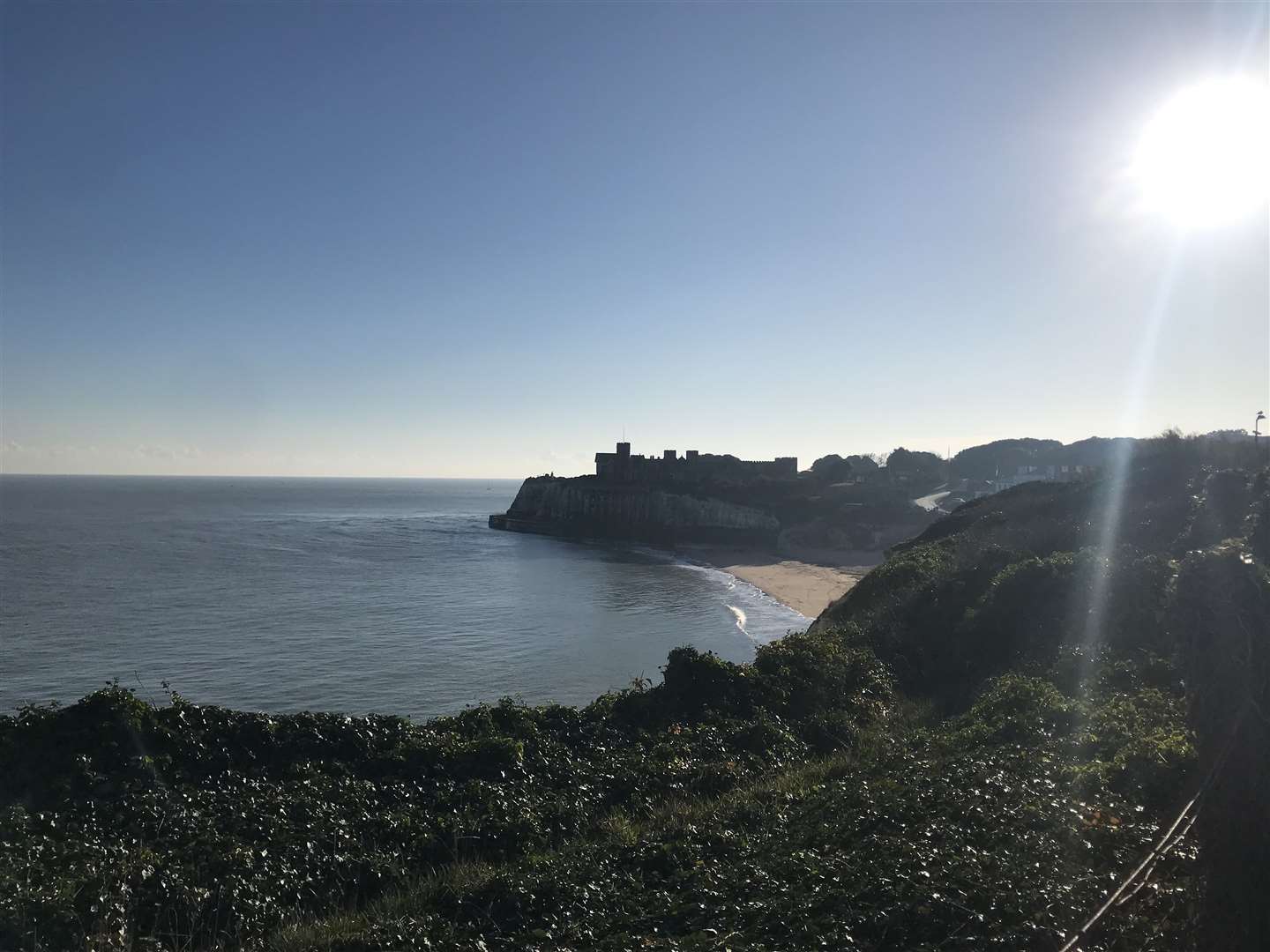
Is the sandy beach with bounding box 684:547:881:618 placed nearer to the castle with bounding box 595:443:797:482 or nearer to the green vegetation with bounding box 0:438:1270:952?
the castle with bounding box 595:443:797:482

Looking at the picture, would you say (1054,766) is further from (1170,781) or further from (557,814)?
(557,814)

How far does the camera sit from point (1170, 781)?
8531 mm

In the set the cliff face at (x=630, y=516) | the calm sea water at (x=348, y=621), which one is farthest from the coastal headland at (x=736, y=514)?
the calm sea water at (x=348, y=621)

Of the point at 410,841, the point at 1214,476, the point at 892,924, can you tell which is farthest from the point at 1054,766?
the point at 1214,476

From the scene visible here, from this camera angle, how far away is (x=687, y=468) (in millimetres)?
90500

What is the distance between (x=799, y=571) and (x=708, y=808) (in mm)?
48832

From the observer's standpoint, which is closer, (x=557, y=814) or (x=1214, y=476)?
(x=557, y=814)

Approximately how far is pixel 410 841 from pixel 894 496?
228ft

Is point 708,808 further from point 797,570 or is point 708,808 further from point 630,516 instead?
point 630,516

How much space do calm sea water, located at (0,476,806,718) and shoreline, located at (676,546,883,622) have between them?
1976 millimetres

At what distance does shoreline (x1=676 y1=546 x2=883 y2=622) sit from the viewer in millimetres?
44688

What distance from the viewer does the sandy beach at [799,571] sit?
44.8 metres

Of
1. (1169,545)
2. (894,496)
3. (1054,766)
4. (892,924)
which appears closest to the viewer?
(892,924)

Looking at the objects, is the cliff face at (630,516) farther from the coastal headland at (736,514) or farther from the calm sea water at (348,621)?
the calm sea water at (348,621)
